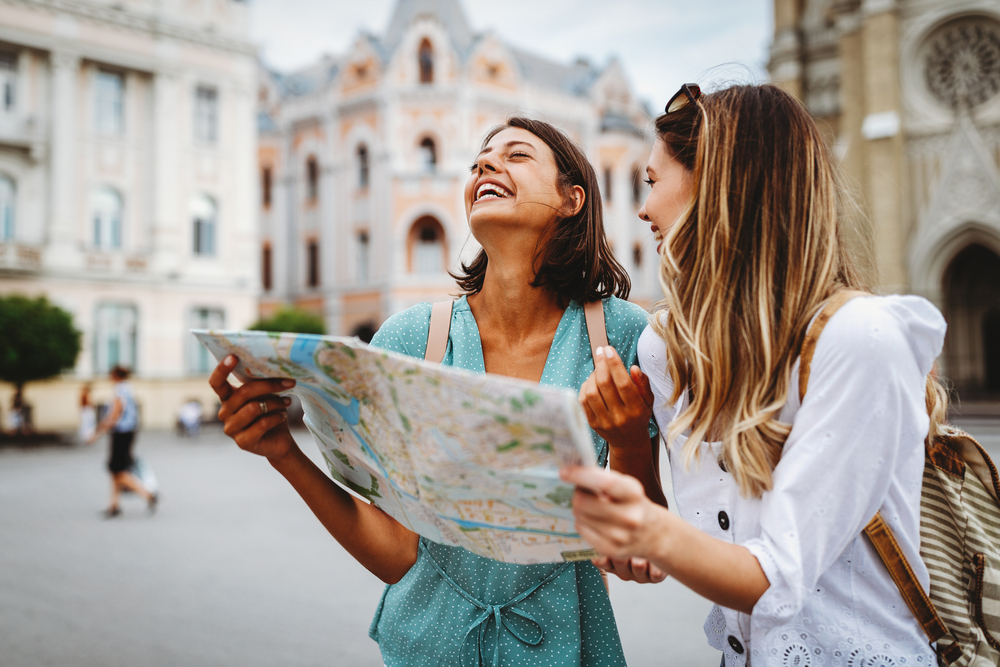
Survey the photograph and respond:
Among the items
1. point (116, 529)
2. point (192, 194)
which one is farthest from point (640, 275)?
point (116, 529)

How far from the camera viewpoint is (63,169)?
24.0m

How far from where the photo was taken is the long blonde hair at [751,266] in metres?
1.45

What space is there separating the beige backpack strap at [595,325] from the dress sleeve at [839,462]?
854 mm

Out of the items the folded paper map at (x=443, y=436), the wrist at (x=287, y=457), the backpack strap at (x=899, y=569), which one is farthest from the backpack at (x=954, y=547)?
the wrist at (x=287, y=457)

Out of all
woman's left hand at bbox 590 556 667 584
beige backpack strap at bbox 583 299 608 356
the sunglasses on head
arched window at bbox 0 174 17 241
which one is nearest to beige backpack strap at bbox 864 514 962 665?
woman's left hand at bbox 590 556 667 584

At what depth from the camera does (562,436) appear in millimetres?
1076

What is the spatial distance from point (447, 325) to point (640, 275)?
3607 centimetres

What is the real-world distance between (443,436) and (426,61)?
3123 centimetres

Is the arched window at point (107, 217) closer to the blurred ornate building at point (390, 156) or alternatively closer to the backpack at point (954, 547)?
the blurred ornate building at point (390, 156)

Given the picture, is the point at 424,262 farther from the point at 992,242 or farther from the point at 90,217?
the point at 992,242

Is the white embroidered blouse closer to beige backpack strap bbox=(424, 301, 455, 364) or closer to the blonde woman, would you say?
the blonde woman

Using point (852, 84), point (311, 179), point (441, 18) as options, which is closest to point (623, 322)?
point (852, 84)

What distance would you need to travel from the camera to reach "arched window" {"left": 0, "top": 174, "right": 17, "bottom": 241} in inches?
928

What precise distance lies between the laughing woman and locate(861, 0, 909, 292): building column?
950 inches
